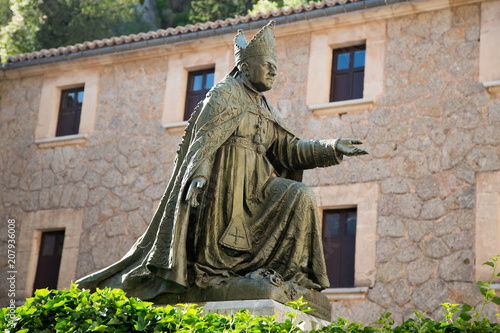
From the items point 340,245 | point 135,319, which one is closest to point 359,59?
point 340,245

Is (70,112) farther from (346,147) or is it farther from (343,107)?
(346,147)

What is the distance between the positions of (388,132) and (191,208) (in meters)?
8.24

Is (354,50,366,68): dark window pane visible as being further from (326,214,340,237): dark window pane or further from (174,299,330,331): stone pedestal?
(174,299,330,331): stone pedestal

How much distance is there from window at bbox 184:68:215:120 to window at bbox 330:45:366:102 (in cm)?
249

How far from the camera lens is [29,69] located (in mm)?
18297

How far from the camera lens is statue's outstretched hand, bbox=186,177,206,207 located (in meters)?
6.38

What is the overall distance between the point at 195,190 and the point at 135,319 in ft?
3.99

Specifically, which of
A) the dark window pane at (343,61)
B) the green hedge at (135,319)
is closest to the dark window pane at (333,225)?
the dark window pane at (343,61)

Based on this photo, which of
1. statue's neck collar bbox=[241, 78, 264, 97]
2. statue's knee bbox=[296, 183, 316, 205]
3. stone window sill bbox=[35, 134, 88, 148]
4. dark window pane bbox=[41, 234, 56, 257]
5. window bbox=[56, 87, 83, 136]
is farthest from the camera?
window bbox=[56, 87, 83, 136]

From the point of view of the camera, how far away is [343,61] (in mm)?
15430

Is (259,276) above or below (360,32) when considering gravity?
below

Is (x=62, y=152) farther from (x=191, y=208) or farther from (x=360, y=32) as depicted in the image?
(x=191, y=208)

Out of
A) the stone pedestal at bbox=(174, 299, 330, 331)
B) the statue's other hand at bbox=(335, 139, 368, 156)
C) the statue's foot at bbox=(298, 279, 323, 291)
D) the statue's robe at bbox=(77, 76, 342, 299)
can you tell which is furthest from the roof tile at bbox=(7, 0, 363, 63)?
the stone pedestal at bbox=(174, 299, 330, 331)

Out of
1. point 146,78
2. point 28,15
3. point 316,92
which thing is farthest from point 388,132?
point 28,15
